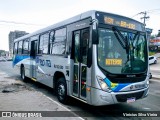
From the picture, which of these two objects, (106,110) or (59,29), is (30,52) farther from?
(106,110)

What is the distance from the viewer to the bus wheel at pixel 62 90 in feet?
24.9

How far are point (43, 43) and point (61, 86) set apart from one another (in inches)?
124

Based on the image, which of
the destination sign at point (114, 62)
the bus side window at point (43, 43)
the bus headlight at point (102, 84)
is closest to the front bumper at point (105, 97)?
the bus headlight at point (102, 84)

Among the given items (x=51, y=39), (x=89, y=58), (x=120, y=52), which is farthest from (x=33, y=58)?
(x=120, y=52)

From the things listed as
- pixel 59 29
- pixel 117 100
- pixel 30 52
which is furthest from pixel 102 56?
pixel 30 52

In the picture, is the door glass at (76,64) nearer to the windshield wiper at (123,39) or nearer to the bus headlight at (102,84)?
the bus headlight at (102,84)

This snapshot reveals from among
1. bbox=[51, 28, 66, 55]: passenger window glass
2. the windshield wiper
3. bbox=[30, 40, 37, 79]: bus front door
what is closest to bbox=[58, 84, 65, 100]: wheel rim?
bbox=[51, 28, 66, 55]: passenger window glass

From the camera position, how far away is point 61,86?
7855 millimetres

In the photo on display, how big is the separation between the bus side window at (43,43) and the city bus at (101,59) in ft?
4.76

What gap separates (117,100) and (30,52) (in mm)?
7667

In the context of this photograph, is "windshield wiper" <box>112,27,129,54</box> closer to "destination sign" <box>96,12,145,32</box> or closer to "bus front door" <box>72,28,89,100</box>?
"destination sign" <box>96,12,145,32</box>

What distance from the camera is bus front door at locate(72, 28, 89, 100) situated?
21.0ft

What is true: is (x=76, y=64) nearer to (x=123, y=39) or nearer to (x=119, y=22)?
(x=123, y=39)

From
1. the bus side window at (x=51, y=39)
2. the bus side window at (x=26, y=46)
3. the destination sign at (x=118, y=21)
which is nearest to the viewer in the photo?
the destination sign at (x=118, y=21)
